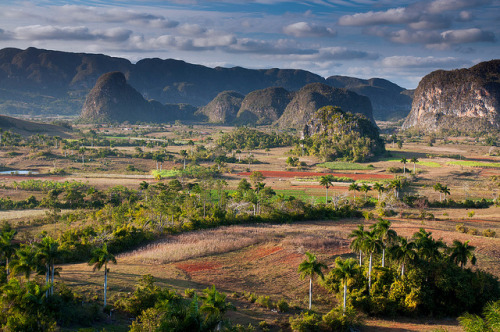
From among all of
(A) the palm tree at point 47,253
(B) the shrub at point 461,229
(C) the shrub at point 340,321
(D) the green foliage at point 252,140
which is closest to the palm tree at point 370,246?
(C) the shrub at point 340,321

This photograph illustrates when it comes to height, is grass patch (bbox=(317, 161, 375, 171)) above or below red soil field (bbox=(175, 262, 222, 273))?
Result: above

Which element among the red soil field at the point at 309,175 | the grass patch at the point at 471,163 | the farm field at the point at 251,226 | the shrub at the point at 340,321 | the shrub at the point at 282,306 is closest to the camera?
the shrub at the point at 340,321

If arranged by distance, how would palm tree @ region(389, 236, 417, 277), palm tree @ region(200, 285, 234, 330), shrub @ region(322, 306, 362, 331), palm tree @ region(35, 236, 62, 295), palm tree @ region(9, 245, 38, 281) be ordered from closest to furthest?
palm tree @ region(200, 285, 234, 330) → palm tree @ region(9, 245, 38, 281) → shrub @ region(322, 306, 362, 331) → palm tree @ region(35, 236, 62, 295) → palm tree @ region(389, 236, 417, 277)

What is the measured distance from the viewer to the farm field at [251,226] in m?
32.2

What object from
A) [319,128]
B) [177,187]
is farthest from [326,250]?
[319,128]

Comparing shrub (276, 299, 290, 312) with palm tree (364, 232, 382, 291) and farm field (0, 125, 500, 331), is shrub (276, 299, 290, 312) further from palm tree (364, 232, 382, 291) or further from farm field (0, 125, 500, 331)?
palm tree (364, 232, 382, 291)

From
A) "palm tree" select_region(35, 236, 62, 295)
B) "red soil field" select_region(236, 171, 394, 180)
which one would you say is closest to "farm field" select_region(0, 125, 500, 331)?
"red soil field" select_region(236, 171, 394, 180)

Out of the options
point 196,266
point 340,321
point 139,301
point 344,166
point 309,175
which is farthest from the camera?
point 344,166

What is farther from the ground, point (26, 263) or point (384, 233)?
point (384, 233)

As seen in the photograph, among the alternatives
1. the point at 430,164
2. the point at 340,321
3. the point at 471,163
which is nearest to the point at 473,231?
the point at 340,321

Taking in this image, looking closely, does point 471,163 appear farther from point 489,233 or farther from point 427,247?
point 427,247

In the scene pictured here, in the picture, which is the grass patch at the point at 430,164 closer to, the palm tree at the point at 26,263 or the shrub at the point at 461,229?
the shrub at the point at 461,229

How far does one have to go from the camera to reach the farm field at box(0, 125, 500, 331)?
3216 cm

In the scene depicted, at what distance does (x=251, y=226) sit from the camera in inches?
2117
